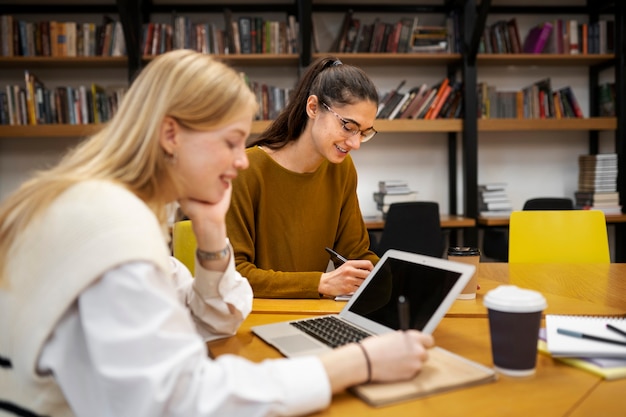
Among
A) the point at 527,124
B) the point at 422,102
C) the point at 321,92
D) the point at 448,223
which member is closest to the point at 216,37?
the point at 422,102

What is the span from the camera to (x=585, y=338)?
1.00 meters

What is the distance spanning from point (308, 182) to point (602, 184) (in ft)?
10.4

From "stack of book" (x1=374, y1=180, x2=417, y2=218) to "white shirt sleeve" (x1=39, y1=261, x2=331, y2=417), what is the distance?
131 inches

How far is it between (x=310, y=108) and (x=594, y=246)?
1.37 metres

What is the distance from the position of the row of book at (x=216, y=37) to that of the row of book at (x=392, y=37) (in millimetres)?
377

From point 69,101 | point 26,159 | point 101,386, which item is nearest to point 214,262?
point 101,386

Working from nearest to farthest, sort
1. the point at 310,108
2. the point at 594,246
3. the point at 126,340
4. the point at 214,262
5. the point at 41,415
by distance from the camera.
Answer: the point at 126,340
the point at 41,415
the point at 214,262
the point at 310,108
the point at 594,246

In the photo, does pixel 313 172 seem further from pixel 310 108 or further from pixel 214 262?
pixel 214 262

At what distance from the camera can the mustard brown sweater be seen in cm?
173

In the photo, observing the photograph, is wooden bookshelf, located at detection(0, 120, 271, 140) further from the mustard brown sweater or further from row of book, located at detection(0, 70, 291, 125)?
the mustard brown sweater

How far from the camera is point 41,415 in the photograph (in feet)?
2.56

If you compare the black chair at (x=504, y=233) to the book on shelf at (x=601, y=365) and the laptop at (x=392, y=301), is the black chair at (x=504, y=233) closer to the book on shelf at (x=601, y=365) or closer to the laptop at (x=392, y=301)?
the laptop at (x=392, y=301)

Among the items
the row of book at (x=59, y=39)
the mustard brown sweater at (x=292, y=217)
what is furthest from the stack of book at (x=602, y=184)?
the row of book at (x=59, y=39)

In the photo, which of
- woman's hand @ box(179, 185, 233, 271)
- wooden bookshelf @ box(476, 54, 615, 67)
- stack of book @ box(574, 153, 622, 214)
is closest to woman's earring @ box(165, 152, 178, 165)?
woman's hand @ box(179, 185, 233, 271)
